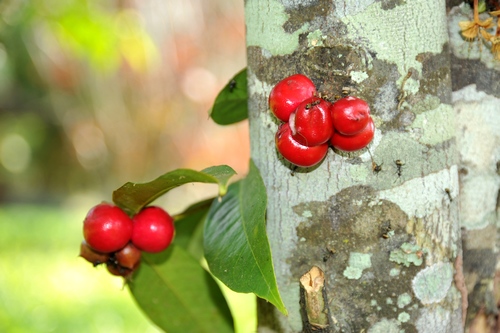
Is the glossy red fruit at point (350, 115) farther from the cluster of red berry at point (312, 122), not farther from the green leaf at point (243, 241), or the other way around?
the green leaf at point (243, 241)

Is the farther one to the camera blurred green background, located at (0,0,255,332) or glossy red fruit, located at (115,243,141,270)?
blurred green background, located at (0,0,255,332)

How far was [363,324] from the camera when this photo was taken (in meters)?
0.89

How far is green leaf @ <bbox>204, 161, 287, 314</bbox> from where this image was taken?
84 cm

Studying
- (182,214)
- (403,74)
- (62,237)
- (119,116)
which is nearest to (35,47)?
(119,116)

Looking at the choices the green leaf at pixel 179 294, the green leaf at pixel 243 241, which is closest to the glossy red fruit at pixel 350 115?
the green leaf at pixel 243 241

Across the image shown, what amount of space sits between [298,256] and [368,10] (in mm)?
398

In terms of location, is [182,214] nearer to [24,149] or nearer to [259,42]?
[259,42]

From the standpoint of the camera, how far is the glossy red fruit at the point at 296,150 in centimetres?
85

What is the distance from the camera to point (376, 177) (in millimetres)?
882

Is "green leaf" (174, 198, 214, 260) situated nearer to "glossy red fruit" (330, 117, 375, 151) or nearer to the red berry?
the red berry

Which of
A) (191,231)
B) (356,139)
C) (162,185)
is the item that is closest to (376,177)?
→ (356,139)

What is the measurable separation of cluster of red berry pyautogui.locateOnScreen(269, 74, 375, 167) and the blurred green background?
227 cm

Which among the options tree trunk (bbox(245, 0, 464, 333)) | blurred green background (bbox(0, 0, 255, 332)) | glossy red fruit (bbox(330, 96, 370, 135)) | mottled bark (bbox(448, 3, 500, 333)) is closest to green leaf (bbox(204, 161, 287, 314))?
tree trunk (bbox(245, 0, 464, 333))

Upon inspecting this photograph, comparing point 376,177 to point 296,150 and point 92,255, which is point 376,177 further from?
point 92,255
